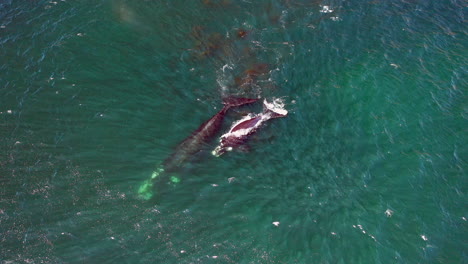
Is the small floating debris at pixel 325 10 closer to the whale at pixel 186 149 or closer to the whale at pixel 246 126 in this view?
the whale at pixel 246 126

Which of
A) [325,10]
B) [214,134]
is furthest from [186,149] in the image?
[325,10]

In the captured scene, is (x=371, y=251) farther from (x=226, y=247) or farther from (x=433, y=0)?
(x=433, y=0)

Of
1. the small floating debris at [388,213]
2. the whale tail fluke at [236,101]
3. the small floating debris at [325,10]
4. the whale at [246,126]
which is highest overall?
the small floating debris at [325,10]

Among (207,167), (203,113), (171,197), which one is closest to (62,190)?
(171,197)

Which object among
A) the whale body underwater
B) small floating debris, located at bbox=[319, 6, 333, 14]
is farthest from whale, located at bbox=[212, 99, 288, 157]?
small floating debris, located at bbox=[319, 6, 333, 14]

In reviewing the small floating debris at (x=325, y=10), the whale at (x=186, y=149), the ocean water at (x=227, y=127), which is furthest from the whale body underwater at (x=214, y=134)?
the small floating debris at (x=325, y=10)

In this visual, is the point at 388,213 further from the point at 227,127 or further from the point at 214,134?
the point at 214,134

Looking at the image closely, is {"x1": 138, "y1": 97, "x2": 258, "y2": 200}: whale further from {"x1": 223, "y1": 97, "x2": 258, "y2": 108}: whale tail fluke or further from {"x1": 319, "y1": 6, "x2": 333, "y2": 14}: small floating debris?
{"x1": 319, "y1": 6, "x2": 333, "y2": 14}: small floating debris
